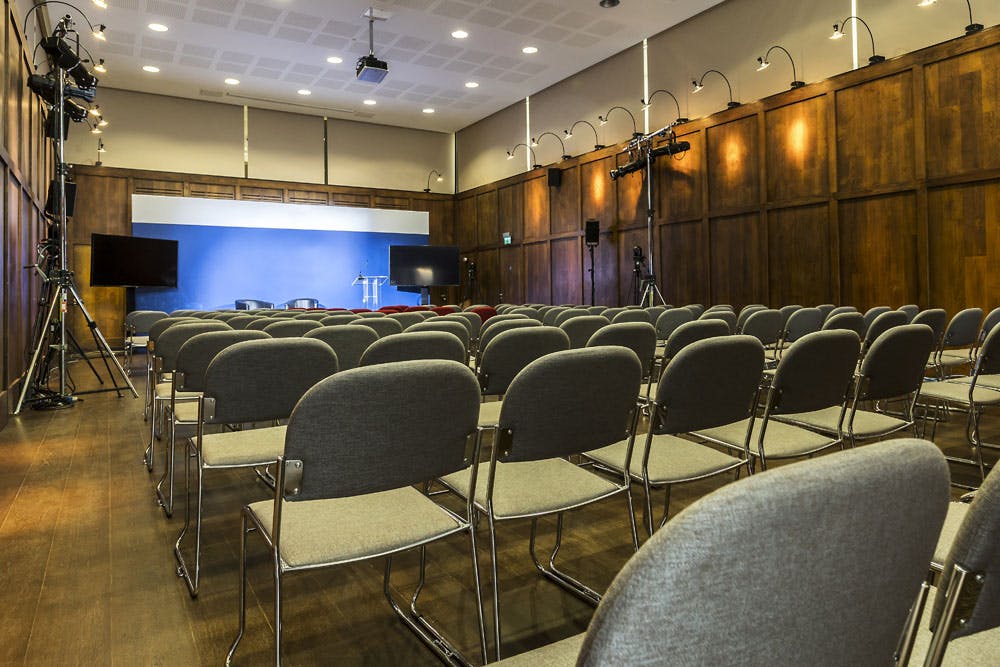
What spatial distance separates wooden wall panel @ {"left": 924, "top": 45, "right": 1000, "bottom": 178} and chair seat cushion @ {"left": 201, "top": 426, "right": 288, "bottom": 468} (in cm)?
782

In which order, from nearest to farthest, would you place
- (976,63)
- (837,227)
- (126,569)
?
(126,569) < (976,63) < (837,227)

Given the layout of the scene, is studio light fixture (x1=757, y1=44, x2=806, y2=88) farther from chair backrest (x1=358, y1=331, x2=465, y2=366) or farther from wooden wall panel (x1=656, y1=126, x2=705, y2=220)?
chair backrest (x1=358, y1=331, x2=465, y2=366)

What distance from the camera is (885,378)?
270cm

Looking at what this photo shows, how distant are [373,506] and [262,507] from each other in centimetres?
31

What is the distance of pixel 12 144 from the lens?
5871 mm

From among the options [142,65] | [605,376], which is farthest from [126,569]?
[142,65]

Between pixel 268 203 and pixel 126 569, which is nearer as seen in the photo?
pixel 126 569

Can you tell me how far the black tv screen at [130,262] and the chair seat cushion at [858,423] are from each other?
9392mm

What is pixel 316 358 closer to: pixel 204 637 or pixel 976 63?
pixel 204 637

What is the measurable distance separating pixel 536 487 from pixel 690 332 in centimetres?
193

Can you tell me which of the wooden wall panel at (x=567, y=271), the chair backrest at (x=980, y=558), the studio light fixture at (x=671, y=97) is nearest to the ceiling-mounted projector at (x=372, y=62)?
the studio light fixture at (x=671, y=97)

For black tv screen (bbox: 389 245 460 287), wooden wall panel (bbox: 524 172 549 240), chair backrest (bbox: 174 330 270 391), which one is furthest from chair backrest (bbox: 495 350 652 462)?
black tv screen (bbox: 389 245 460 287)

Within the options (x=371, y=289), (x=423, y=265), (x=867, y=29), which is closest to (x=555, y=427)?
(x=867, y=29)

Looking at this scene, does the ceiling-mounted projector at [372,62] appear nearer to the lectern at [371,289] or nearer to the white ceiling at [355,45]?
the white ceiling at [355,45]
